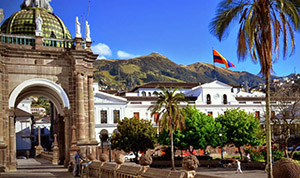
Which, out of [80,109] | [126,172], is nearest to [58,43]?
[80,109]

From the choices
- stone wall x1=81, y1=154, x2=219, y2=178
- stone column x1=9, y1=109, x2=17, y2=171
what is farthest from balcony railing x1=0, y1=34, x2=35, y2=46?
stone wall x1=81, y1=154, x2=219, y2=178

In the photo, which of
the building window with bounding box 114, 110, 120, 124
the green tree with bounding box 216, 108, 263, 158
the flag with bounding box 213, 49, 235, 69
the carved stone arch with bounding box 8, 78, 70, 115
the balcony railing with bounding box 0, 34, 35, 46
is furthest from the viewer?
the building window with bounding box 114, 110, 120, 124

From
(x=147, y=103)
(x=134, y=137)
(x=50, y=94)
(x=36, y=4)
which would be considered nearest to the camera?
(x=50, y=94)

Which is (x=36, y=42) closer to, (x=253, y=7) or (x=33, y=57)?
(x=33, y=57)

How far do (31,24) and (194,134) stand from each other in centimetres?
2609

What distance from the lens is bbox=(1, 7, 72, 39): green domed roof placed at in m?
28.6

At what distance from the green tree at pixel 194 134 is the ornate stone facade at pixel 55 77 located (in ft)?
70.9

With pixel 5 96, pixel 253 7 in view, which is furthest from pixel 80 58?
pixel 253 7

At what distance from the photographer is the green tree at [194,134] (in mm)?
47938

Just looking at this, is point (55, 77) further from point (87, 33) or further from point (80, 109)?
point (87, 33)

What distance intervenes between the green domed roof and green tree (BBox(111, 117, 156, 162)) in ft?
78.3

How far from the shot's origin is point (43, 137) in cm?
8350

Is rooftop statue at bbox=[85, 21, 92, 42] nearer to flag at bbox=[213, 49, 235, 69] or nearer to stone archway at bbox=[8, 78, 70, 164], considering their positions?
stone archway at bbox=[8, 78, 70, 164]

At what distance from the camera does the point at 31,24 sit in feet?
94.4
